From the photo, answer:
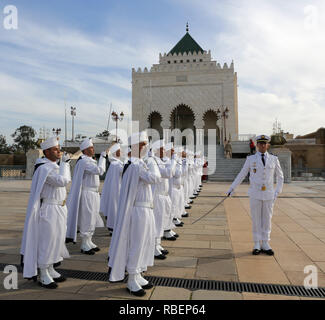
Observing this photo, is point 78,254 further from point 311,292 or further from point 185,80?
point 185,80

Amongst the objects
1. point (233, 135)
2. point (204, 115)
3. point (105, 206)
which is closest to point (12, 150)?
point (204, 115)

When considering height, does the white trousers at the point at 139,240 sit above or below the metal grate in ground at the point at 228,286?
above

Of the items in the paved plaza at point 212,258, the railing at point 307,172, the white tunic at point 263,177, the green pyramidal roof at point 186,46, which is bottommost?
the paved plaza at point 212,258

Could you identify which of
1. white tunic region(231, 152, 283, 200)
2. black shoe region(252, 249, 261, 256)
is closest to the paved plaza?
black shoe region(252, 249, 261, 256)

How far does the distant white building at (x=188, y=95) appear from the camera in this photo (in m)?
37.1

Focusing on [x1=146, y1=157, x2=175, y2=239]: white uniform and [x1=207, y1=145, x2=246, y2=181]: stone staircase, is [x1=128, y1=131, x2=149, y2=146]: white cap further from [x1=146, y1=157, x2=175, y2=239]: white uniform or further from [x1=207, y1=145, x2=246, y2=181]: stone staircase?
[x1=207, y1=145, x2=246, y2=181]: stone staircase

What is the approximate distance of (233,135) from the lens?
3616 centimetres

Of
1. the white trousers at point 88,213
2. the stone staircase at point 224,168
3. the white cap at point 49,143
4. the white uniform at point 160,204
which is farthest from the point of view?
the stone staircase at point 224,168

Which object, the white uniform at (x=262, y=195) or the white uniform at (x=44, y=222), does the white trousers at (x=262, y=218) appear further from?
the white uniform at (x=44, y=222)

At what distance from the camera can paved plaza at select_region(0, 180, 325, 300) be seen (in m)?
3.54

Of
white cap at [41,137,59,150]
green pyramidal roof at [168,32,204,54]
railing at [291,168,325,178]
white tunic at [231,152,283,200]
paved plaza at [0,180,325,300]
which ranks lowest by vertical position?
paved plaza at [0,180,325,300]

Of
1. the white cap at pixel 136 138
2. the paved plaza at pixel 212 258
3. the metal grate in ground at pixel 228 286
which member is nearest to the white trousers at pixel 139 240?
the paved plaza at pixel 212 258

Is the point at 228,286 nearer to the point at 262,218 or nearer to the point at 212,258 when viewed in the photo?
the point at 212,258

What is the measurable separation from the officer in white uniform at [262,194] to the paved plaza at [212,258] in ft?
1.04
